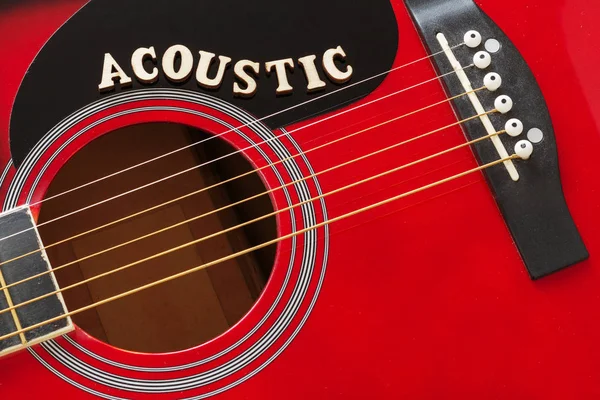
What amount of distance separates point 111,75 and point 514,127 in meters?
0.59

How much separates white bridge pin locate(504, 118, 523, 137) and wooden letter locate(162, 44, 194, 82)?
0.47m

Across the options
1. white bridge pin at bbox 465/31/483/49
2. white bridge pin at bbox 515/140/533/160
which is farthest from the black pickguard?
white bridge pin at bbox 515/140/533/160

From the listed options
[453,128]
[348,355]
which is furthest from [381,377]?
[453,128]

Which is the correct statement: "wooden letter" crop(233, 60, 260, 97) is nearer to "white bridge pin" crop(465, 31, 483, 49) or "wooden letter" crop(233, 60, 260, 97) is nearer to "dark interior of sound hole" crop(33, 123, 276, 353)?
"white bridge pin" crop(465, 31, 483, 49)

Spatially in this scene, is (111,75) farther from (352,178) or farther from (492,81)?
(492,81)

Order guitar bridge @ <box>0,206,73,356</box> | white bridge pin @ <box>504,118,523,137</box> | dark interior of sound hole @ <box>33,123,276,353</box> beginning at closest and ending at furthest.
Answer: guitar bridge @ <box>0,206,73,356</box>
white bridge pin @ <box>504,118,523,137</box>
dark interior of sound hole @ <box>33,123,276,353</box>

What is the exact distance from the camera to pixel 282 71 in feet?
3.33

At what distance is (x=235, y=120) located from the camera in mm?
1007

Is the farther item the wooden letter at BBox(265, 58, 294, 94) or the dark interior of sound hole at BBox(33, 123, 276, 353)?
the dark interior of sound hole at BBox(33, 123, 276, 353)

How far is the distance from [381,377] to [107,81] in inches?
22.6

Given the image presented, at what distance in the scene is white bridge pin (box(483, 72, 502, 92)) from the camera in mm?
1000

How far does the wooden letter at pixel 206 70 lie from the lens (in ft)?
3.29

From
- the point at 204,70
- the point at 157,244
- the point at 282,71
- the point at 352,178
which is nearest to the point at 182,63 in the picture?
the point at 204,70

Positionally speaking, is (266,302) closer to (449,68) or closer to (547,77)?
(449,68)
